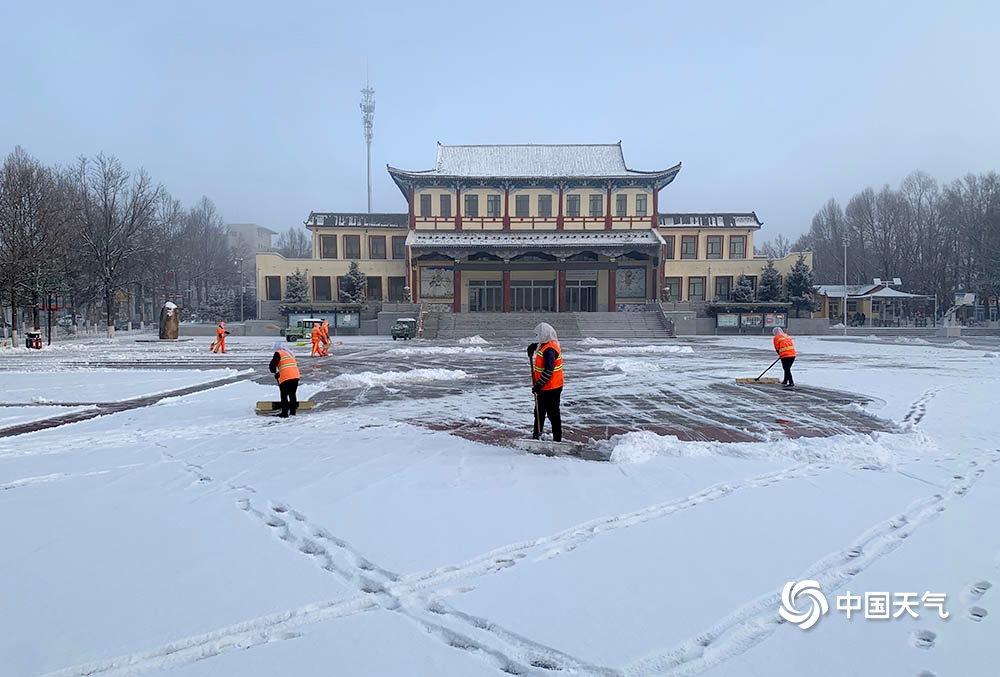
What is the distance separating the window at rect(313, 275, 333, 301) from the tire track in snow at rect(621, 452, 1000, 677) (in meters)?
44.9

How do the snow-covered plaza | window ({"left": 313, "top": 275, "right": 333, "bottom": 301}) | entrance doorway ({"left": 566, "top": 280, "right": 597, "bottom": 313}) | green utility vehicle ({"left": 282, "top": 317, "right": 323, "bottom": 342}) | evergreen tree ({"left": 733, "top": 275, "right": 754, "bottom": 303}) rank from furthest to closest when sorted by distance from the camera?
1. window ({"left": 313, "top": 275, "right": 333, "bottom": 301})
2. entrance doorway ({"left": 566, "top": 280, "right": 597, "bottom": 313})
3. evergreen tree ({"left": 733, "top": 275, "right": 754, "bottom": 303})
4. green utility vehicle ({"left": 282, "top": 317, "right": 323, "bottom": 342})
5. the snow-covered plaza

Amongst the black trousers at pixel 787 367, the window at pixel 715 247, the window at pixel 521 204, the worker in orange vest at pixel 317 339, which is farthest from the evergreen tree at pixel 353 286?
the black trousers at pixel 787 367

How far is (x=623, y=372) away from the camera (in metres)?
16.6

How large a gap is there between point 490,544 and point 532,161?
148ft

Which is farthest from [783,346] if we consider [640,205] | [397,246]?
[397,246]

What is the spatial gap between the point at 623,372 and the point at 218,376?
1071 cm

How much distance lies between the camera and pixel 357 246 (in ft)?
161

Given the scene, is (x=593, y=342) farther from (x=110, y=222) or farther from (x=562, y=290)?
(x=110, y=222)

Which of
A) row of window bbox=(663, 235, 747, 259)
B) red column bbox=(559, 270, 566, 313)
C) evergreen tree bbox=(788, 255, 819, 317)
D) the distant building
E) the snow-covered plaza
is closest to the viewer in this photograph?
the snow-covered plaza

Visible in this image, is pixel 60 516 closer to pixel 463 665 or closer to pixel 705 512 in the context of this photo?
pixel 463 665

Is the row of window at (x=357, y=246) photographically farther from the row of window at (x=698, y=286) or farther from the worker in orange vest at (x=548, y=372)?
the worker in orange vest at (x=548, y=372)

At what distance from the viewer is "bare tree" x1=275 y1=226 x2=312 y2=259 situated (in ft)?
327

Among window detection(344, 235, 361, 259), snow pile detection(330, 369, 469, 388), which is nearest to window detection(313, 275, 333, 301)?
window detection(344, 235, 361, 259)

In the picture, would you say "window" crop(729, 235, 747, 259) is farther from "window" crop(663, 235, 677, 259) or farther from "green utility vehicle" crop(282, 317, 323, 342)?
"green utility vehicle" crop(282, 317, 323, 342)
